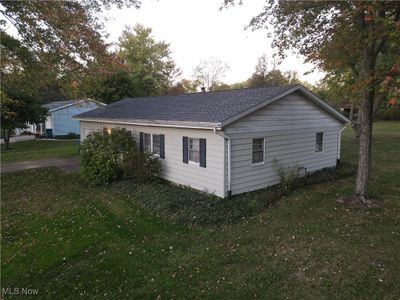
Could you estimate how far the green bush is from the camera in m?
12.2

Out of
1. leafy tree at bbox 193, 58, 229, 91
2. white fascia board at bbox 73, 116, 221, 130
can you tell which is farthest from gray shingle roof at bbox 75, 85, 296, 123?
leafy tree at bbox 193, 58, 229, 91

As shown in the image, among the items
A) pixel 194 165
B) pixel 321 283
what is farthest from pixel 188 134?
pixel 321 283

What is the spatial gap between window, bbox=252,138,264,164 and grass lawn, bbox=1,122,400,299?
140 centimetres

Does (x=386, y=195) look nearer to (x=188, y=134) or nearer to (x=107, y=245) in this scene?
(x=188, y=134)

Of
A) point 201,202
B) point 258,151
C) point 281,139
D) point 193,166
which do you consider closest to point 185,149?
point 193,166

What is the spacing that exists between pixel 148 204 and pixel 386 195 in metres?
8.11

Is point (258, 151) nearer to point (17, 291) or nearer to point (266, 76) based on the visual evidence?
point (17, 291)

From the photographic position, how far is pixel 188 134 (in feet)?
34.5

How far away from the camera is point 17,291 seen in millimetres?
5250

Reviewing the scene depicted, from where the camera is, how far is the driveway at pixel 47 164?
52.1 ft

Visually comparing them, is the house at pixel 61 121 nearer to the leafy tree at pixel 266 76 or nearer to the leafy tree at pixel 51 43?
the leafy tree at pixel 51 43

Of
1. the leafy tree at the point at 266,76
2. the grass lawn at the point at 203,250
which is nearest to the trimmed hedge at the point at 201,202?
the grass lawn at the point at 203,250

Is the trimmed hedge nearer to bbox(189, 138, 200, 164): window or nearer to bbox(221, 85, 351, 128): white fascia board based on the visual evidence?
bbox(189, 138, 200, 164): window

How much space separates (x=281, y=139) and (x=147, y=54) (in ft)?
126
